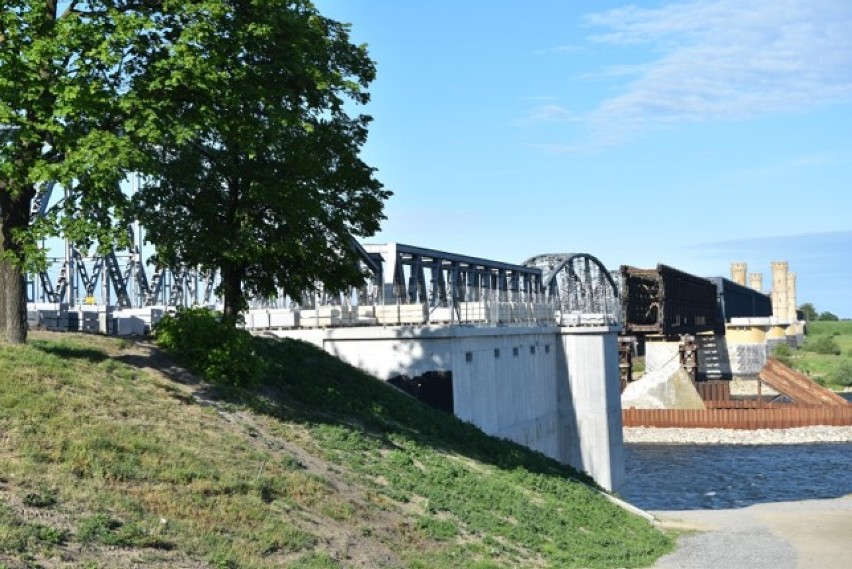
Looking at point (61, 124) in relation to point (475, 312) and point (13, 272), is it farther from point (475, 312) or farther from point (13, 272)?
point (475, 312)

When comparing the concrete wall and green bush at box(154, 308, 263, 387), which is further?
the concrete wall

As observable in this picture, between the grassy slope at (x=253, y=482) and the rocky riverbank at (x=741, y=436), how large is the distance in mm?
61788

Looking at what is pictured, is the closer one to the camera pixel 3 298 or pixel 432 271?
pixel 3 298

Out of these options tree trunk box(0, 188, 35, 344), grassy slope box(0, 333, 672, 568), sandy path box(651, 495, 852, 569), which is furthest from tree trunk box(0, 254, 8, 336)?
sandy path box(651, 495, 852, 569)

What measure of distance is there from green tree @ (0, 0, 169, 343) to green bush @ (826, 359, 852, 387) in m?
150

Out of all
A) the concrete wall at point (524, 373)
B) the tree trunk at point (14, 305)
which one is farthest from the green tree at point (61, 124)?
the concrete wall at point (524, 373)

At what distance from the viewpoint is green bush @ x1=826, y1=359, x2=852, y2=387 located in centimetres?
15750

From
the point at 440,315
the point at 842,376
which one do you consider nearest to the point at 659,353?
the point at 842,376

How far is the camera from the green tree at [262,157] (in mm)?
26953

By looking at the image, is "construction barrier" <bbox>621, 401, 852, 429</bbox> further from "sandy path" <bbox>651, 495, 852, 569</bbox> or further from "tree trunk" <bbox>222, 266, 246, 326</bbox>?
"tree trunk" <bbox>222, 266, 246, 326</bbox>

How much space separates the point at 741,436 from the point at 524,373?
166 ft

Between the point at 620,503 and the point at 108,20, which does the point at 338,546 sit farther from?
the point at 620,503

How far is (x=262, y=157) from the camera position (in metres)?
31.8

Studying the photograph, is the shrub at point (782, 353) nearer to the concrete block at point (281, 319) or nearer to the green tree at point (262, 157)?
the concrete block at point (281, 319)
